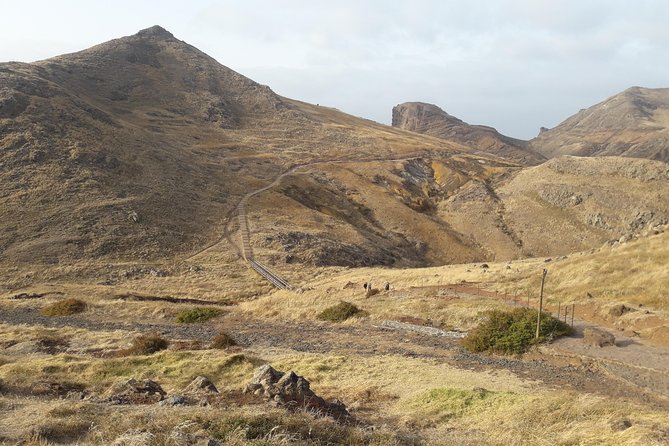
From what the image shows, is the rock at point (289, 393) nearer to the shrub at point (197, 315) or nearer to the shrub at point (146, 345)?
the shrub at point (146, 345)

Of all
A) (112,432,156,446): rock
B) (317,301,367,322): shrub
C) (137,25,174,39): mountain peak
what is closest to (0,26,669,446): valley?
(112,432,156,446): rock

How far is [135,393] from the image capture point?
14.6 meters

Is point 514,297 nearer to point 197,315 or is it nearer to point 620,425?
Result: point 620,425

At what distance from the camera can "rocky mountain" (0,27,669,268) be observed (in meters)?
56.4

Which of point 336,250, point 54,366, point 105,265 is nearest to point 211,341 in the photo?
point 54,366

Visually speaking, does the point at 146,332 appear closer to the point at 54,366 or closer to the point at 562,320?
the point at 54,366

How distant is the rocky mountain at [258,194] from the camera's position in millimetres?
56406

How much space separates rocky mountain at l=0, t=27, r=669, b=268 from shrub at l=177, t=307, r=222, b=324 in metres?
18.1

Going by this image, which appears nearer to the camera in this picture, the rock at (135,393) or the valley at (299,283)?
the valley at (299,283)

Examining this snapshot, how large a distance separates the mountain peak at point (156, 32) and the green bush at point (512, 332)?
181 m

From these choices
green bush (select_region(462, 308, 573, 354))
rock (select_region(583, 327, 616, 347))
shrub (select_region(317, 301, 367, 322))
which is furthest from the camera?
shrub (select_region(317, 301, 367, 322))

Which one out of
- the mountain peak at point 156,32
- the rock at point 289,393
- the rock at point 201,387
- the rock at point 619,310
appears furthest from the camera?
the mountain peak at point 156,32

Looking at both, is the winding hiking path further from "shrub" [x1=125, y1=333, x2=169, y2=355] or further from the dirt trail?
"shrub" [x1=125, y1=333, x2=169, y2=355]

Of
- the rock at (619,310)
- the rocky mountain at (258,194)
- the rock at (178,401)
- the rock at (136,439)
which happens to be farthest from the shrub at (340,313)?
the rock at (136,439)
